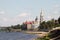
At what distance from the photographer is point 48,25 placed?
198000mm

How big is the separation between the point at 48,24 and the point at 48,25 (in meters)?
0.80

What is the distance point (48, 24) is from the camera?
650 ft

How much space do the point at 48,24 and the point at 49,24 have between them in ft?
10.4

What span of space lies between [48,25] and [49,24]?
129 inches

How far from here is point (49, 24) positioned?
19488 cm
